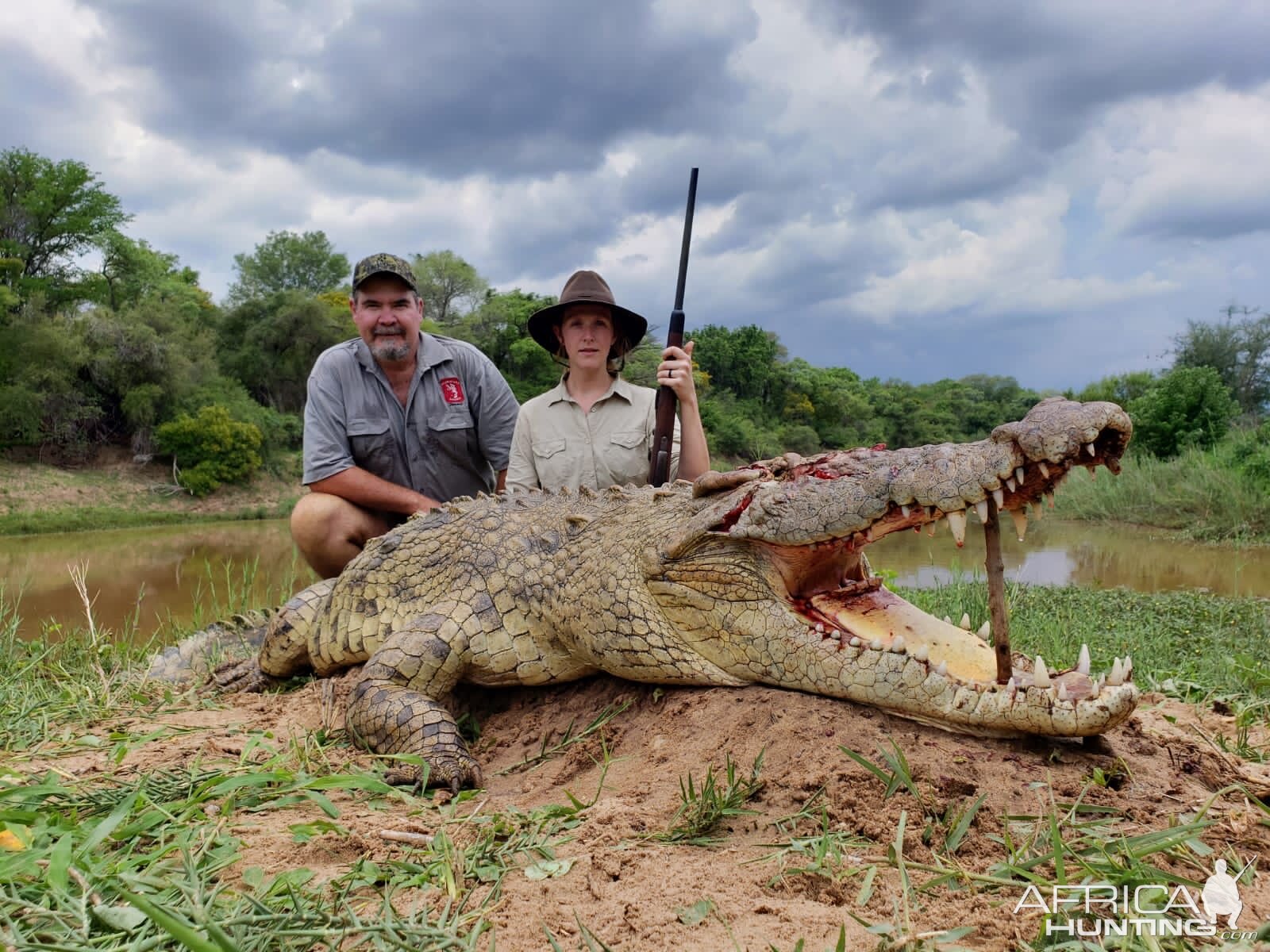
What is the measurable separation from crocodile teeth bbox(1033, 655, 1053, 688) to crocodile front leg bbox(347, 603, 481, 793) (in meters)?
1.71

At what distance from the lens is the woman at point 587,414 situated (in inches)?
194

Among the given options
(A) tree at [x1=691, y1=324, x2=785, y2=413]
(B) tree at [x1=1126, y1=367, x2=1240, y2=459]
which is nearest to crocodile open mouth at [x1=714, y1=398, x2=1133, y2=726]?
(B) tree at [x1=1126, y1=367, x2=1240, y2=459]

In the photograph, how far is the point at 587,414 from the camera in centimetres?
505

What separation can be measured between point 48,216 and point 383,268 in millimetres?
38809

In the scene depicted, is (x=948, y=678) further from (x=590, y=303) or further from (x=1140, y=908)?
(x=590, y=303)

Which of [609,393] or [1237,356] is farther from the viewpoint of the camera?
[1237,356]

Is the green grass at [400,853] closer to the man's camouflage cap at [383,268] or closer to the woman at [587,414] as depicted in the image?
the woman at [587,414]

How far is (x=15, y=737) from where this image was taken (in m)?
3.02

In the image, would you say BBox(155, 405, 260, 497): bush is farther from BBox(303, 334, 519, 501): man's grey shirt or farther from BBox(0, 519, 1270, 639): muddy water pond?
BBox(303, 334, 519, 501): man's grey shirt

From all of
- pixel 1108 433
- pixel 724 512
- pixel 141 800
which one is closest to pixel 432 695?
pixel 141 800

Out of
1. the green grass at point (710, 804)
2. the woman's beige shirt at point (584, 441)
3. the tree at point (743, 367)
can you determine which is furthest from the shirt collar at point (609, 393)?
the tree at point (743, 367)

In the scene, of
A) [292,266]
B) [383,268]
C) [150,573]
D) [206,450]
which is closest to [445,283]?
[292,266]

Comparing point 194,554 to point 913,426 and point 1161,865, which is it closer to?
point 1161,865

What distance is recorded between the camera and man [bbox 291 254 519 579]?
5059mm
